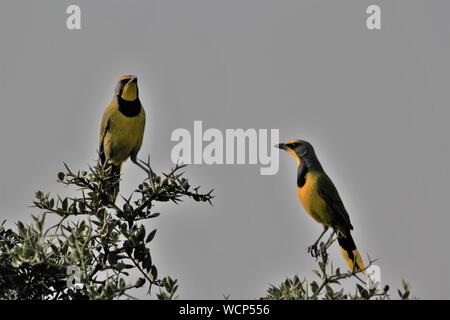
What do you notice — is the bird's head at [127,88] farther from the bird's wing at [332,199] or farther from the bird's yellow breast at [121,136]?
the bird's wing at [332,199]

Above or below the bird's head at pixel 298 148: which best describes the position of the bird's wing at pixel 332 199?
below

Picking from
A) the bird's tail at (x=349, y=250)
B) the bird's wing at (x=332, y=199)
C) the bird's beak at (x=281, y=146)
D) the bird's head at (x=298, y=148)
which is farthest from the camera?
the bird's beak at (x=281, y=146)

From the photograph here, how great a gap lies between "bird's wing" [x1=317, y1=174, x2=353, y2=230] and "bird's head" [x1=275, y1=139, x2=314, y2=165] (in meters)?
0.20

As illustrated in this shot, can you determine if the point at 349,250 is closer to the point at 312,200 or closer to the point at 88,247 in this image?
the point at 312,200

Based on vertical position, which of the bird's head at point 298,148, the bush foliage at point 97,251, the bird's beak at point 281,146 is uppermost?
the bird's beak at point 281,146

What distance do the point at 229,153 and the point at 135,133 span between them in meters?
1.80

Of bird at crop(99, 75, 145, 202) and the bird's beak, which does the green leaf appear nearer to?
bird at crop(99, 75, 145, 202)

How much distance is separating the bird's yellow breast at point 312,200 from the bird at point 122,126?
4.03ft

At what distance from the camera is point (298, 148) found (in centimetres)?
528

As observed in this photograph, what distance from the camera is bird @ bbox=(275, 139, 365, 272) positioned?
471cm

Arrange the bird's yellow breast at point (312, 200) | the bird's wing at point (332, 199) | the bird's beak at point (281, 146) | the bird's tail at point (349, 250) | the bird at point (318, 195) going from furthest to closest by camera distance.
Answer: the bird's beak at point (281, 146)
the bird's yellow breast at point (312, 200)
the bird's wing at point (332, 199)
the bird at point (318, 195)
the bird's tail at point (349, 250)

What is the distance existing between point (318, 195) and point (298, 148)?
1.39ft

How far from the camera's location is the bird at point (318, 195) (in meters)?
4.71

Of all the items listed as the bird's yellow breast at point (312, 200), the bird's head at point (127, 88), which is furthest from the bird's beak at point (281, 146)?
the bird's head at point (127, 88)
